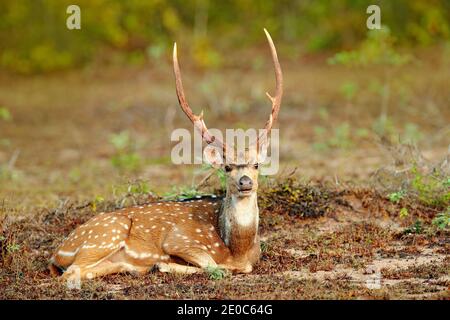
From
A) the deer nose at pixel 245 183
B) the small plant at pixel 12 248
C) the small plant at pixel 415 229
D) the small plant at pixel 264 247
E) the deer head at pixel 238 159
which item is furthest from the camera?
the small plant at pixel 415 229

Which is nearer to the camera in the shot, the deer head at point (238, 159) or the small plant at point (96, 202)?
the deer head at point (238, 159)

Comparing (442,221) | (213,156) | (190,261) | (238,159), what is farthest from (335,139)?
(190,261)

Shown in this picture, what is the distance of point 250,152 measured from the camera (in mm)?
8789

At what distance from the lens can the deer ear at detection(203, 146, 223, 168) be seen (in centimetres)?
890

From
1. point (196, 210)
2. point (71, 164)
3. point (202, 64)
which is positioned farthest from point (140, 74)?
point (196, 210)

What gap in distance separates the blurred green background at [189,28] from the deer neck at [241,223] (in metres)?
16.1

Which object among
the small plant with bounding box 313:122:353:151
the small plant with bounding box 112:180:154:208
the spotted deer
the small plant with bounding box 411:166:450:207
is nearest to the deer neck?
the spotted deer

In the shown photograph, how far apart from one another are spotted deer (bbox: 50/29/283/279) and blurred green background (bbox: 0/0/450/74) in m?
15.8

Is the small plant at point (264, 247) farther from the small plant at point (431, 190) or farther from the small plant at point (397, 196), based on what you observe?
the small plant at point (431, 190)

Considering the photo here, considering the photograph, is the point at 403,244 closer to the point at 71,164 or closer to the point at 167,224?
the point at 167,224

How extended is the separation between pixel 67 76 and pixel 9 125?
6.32m

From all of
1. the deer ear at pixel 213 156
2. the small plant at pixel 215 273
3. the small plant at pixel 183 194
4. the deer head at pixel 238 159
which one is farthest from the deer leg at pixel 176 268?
the small plant at pixel 183 194

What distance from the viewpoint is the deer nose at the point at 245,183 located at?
8398mm

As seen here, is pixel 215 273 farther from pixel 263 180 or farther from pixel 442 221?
pixel 442 221
